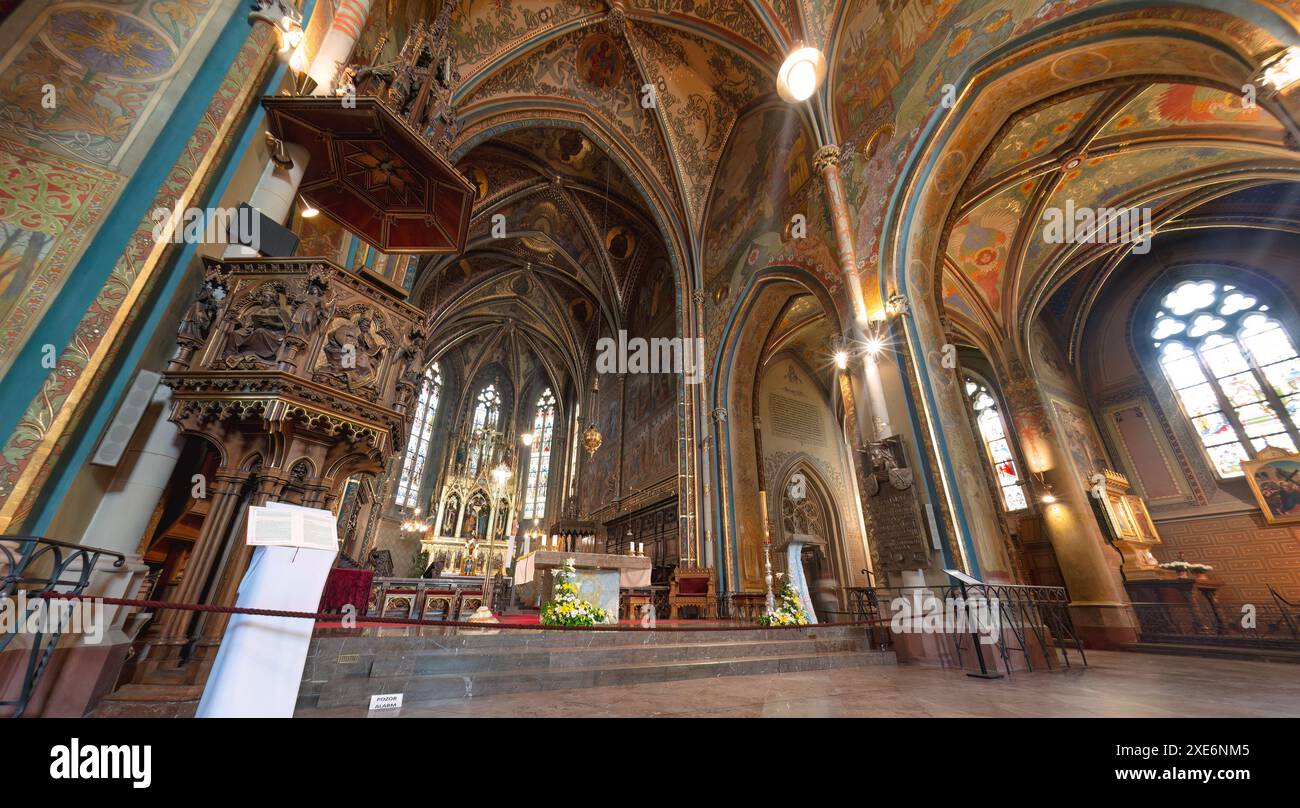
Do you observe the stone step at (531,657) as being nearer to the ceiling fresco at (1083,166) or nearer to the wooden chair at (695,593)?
the wooden chair at (695,593)

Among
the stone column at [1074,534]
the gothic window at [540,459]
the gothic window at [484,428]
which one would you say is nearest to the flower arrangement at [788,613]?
the stone column at [1074,534]

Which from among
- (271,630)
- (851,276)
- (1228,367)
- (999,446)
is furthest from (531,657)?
(1228,367)

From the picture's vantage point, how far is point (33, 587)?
193cm

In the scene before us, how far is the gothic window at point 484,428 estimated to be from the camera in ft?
66.8

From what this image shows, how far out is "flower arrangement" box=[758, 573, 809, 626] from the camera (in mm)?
5758

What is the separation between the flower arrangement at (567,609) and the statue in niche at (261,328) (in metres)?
3.41

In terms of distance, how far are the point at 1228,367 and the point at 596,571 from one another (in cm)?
1495

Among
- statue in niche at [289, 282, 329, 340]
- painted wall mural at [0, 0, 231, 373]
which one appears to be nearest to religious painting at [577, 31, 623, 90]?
painted wall mural at [0, 0, 231, 373]

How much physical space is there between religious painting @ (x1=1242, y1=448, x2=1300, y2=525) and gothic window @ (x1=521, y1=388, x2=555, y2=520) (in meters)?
21.1

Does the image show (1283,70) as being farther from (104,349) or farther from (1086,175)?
(104,349)

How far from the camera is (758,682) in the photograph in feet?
11.3

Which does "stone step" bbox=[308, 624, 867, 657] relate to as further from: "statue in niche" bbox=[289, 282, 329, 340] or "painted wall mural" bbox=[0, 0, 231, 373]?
"painted wall mural" bbox=[0, 0, 231, 373]
